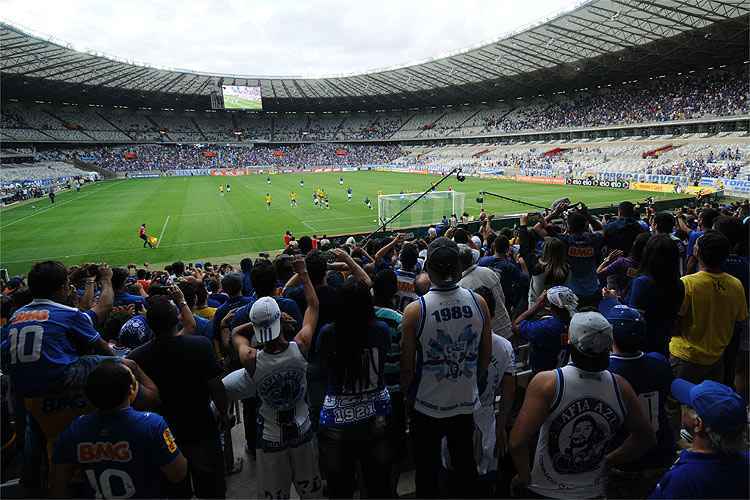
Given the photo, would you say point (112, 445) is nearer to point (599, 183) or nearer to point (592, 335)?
point (592, 335)

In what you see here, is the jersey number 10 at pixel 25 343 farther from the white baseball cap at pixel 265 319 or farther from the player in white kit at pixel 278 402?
the white baseball cap at pixel 265 319

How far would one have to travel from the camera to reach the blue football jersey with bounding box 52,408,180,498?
268 centimetres

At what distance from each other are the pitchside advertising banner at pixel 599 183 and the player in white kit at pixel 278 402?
45.5 meters

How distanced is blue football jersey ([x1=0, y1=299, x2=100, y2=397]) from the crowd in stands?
0.04 ft

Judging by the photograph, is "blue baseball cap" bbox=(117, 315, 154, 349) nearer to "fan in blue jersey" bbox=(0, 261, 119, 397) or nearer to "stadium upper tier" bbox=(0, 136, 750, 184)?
"fan in blue jersey" bbox=(0, 261, 119, 397)

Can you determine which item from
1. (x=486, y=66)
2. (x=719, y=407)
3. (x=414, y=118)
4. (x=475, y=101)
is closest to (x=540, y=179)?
(x=486, y=66)

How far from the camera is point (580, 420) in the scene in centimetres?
281

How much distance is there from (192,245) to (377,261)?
62.3 ft

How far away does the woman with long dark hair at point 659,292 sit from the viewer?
425cm

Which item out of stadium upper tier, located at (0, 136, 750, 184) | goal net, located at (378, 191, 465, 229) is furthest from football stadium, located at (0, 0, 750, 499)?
stadium upper tier, located at (0, 136, 750, 184)

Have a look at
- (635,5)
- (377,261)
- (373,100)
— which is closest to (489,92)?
(373,100)

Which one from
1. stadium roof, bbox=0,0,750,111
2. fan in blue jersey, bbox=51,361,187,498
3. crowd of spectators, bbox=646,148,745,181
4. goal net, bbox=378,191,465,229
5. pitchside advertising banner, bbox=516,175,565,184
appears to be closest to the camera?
fan in blue jersey, bbox=51,361,187,498

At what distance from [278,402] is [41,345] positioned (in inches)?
75.9

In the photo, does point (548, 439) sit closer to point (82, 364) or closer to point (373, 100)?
point (82, 364)
